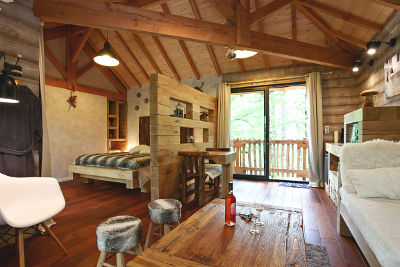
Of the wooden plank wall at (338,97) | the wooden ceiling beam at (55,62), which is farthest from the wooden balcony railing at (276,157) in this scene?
the wooden ceiling beam at (55,62)

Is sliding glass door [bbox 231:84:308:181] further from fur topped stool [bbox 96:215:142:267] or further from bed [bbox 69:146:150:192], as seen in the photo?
fur topped stool [bbox 96:215:142:267]

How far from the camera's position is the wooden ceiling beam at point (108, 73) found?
561 cm

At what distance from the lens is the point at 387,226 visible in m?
1.27

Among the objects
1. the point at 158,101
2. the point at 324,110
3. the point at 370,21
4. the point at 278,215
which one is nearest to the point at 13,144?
the point at 158,101

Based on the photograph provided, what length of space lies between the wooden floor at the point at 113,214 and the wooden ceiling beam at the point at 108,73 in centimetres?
330

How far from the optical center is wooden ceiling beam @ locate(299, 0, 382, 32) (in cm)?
291

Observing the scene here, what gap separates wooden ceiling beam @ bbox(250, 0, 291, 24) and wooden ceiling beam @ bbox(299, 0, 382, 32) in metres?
0.33

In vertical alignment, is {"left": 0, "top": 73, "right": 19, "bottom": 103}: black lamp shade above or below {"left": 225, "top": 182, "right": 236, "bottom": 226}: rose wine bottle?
above

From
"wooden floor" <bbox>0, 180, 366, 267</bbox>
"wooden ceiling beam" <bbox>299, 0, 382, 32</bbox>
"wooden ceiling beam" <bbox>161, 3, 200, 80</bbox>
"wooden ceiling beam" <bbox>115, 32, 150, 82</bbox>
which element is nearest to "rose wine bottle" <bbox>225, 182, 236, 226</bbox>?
"wooden floor" <bbox>0, 180, 366, 267</bbox>

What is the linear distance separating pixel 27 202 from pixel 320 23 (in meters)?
4.92

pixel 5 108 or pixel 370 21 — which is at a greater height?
pixel 370 21

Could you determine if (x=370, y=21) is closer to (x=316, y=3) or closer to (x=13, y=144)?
(x=316, y=3)

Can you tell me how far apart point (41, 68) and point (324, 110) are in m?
5.06

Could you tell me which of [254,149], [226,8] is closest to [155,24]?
[226,8]
